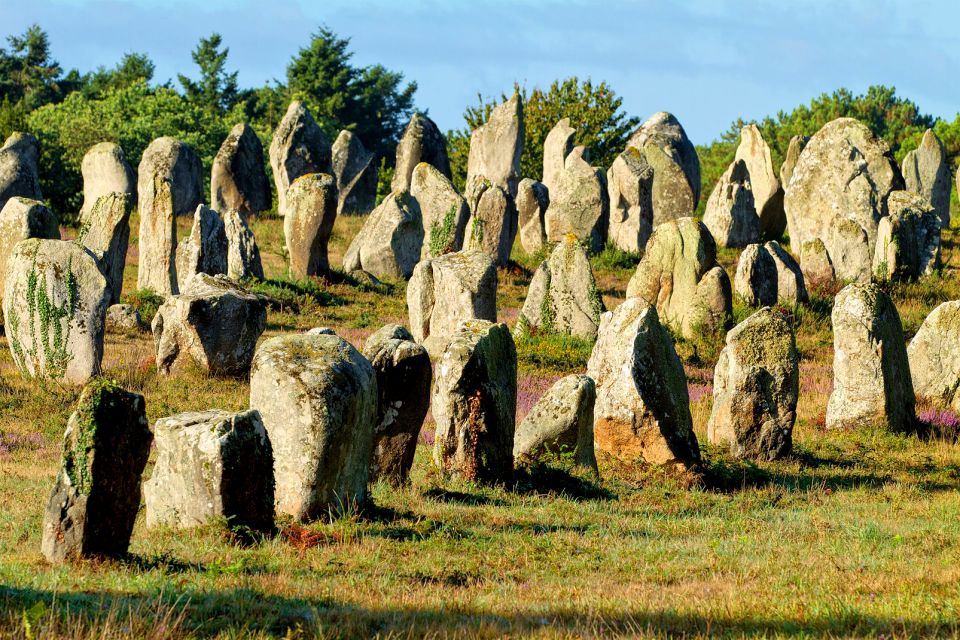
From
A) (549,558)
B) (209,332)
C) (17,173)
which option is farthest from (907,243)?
(549,558)

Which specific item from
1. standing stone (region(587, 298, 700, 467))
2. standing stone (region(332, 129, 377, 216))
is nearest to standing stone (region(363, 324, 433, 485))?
standing stone (region(587, 298, 700, 467))

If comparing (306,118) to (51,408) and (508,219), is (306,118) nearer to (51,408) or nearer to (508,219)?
(508,219)

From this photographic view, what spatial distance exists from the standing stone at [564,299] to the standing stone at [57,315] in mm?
9620

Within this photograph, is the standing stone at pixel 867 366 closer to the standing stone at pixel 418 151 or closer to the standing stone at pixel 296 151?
the standing stone at pixel 296 151

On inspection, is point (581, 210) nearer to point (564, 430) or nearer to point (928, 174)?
point (928, 174)

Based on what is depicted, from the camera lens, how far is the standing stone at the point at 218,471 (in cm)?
1048

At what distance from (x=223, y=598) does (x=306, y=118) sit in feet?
129

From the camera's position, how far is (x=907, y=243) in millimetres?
34344

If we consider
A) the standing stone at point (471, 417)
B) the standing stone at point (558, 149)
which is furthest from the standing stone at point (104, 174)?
the standing stone at point (471, 417)

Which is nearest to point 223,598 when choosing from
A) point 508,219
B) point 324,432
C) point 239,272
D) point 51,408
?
point 324,432

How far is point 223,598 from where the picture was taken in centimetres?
806

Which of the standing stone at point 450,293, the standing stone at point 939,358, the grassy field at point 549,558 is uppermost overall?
the standing stone at point 450,293

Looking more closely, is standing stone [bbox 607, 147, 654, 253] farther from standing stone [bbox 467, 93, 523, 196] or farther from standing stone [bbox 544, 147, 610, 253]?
standing stone [bbox 467, 93, 523, 196]

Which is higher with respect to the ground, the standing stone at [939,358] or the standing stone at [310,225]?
the standing stone at [310,225]
